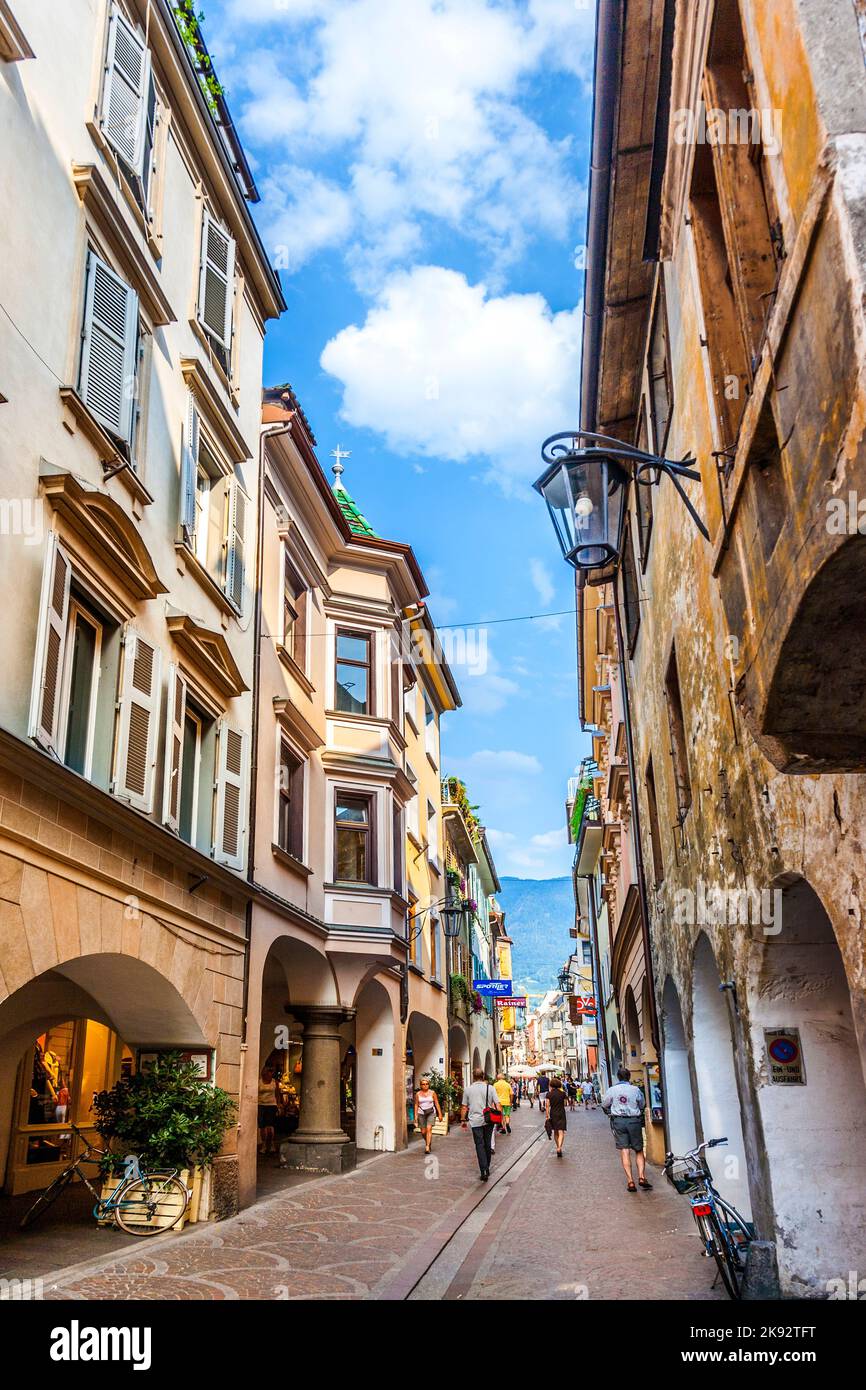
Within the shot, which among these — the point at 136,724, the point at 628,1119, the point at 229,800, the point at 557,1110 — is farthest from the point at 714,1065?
the point at 557,1110

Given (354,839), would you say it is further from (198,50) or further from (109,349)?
(198,50)

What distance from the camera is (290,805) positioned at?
57.4 ft

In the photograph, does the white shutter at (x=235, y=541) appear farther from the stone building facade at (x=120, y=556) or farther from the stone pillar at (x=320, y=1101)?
the stone pillar at (x=320, y=1101)

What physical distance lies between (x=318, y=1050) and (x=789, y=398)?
52.6 feet

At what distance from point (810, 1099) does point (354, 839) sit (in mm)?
13522

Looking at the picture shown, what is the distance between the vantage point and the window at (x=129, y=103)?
10.9 m

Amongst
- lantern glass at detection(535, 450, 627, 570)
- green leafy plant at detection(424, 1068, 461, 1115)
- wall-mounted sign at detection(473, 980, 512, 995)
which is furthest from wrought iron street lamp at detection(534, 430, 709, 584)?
wall-mounted sign at detection(473, 980, 512, 995)

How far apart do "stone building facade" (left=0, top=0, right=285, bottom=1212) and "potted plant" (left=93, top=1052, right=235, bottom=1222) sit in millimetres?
525

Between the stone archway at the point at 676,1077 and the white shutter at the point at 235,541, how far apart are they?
8.04 m

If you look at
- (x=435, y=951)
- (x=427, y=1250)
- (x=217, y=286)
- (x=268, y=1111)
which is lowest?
(x=427, y=1250)

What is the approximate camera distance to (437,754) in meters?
32.3
